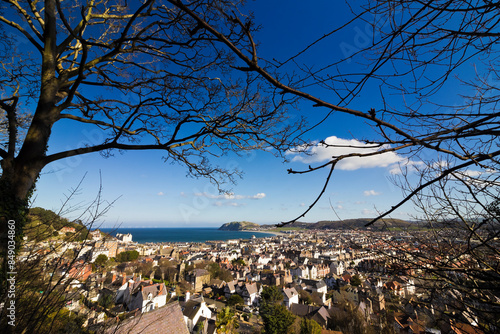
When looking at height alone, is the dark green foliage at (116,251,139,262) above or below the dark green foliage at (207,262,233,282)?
above

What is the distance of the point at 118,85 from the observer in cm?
287

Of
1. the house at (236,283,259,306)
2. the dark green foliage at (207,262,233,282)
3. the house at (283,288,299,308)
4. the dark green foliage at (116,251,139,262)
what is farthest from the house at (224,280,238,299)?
the dark green foliage at (116,251,139,262)

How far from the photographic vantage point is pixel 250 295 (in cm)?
2530

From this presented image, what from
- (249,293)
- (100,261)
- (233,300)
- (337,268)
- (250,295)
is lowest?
(337,268)

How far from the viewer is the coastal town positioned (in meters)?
1.94

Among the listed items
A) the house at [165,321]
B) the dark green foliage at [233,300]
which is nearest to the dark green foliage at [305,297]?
the dark green foliage at [233,300]

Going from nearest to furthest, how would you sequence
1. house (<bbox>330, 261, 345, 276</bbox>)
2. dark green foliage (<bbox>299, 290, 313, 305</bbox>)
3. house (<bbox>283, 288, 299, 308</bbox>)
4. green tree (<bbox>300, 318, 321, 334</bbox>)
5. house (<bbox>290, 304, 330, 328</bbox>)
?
green tree (<bbox>300, 318, 321, 334</bbox>), house (<bbox>290, 304, 330, 328</bbox>), house (<bbox>283, 288, 299, 308</bbox>), dark green foliage (<bbox>299, 290, 313, 305</bbox>), house (<bbox>330, 261, 345, 276</bbox>)

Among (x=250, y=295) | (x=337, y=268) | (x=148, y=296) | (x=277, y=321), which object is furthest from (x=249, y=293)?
(x=337, y=268)

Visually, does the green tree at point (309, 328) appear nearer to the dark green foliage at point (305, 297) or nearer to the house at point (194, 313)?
the house at point (194, 313)

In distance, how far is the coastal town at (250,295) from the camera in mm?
1944

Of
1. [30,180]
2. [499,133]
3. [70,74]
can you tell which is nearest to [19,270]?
[30,180]

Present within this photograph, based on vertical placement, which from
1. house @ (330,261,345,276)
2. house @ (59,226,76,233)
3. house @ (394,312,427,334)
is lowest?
house @ (330,261,345,276)

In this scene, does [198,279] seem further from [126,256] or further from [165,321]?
[165,321]

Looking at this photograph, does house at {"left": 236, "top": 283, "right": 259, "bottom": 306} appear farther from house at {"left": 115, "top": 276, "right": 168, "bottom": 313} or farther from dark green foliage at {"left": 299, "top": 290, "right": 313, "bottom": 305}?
house at {"left": 115, "top": 276, "right": 168, "bottom": 313}
